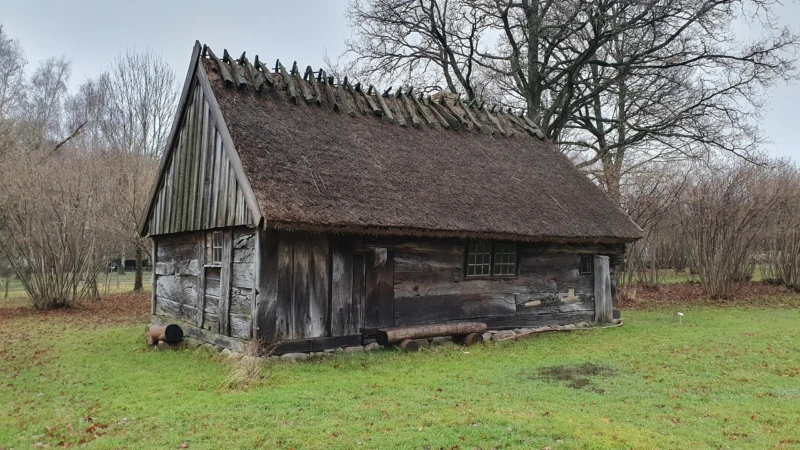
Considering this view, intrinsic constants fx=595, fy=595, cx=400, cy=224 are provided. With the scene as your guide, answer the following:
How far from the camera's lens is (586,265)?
15414 mm

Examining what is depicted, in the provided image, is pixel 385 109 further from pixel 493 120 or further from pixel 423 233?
pixel 423 233

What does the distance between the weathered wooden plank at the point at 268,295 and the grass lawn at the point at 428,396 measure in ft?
2.16

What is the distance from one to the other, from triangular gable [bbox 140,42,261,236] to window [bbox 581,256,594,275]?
9.03 meters

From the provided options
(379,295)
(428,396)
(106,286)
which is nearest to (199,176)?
(379,295)

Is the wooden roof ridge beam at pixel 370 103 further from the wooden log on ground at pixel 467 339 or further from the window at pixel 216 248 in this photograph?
the wooden log on ground at pixel 467 339

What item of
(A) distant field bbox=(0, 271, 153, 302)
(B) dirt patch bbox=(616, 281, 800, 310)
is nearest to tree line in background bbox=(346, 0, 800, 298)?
(B) dirt patch bbox=(616, 281, 800, 310)

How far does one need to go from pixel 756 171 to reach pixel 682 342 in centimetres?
1277

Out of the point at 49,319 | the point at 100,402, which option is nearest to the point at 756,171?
the point at 100,402

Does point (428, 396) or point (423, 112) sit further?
point (423, 112)

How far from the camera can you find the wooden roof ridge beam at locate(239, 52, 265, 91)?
12773 millimetres

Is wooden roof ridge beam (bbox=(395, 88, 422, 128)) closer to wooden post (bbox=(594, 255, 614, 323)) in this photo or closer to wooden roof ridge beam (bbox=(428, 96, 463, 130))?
wooden roof ridge beam (bbox=(428, 96, 463, 130))

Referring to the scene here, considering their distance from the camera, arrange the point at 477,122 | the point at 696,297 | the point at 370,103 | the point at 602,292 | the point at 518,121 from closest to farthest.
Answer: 1. the point at 370,103
2. the point at 602,292
3. the point at 477,122
4. the point at 518,121
5. the point at 696,297

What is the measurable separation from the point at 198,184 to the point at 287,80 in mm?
3161

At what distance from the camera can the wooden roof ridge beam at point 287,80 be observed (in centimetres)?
1313
